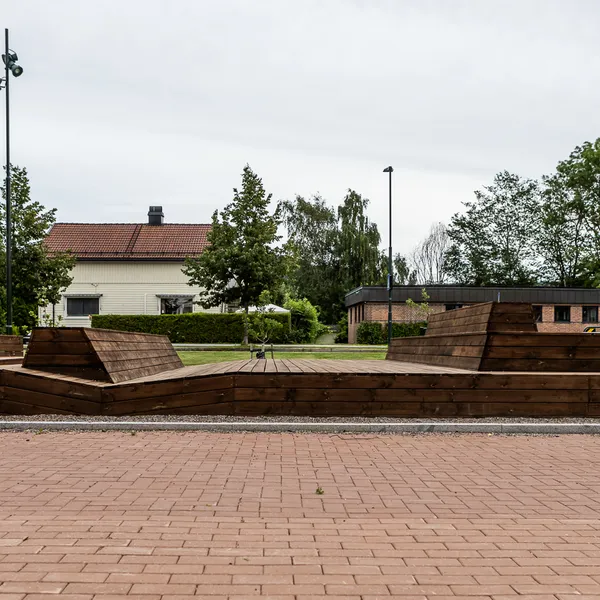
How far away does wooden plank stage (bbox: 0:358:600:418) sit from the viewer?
7820 mm

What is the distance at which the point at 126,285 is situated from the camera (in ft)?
143

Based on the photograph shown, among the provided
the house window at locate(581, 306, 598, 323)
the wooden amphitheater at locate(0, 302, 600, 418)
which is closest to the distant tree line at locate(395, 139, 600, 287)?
the house window at locate(581, 306, 598, 323)

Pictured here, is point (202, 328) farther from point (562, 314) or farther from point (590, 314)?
point (590, 314)

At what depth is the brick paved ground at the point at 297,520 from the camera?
10.5 feet

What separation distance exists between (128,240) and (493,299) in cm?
2518

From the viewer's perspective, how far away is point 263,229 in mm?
34281

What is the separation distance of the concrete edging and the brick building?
35675mm

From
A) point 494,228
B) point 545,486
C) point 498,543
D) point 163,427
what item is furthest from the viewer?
point 494,228

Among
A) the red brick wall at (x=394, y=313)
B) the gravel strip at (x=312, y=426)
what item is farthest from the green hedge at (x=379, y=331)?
the gravel strip at (x=312, y=426)

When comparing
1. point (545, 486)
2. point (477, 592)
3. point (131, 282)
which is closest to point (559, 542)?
Answer: point (477, 592)

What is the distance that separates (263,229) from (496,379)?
1069 inches

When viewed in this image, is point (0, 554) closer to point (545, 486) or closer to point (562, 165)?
point (545, 486)

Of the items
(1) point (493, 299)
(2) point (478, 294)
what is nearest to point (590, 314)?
(1) point (493, 299)

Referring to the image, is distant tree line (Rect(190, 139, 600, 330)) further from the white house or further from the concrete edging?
the concrete edging
